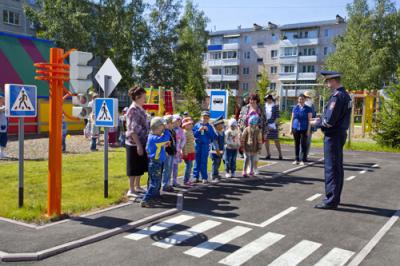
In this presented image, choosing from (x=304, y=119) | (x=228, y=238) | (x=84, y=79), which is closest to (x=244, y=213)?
(x=228, y=238)

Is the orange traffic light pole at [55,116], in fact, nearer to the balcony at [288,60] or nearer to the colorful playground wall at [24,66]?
the colorful playground wall at [24,66]

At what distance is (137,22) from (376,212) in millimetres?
40571

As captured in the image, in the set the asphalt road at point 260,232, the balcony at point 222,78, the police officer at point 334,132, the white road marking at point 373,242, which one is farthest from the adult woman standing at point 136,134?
the balcony at point 222,78

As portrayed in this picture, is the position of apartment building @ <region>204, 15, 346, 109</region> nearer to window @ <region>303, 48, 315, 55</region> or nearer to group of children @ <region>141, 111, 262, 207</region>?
window @ <region>303, 48, 315, 55</region>

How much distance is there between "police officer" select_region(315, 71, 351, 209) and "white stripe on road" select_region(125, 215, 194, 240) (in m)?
Answer: 2.55

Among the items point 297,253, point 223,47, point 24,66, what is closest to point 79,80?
point 297,253

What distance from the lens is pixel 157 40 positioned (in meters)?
45.4

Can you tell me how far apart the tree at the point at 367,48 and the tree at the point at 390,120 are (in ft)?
96.4

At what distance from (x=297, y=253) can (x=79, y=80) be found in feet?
14.0

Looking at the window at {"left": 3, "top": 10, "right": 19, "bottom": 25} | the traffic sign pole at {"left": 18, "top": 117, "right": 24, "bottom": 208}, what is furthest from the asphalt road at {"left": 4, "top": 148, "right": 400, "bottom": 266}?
the window at {"left": 3, "top": 10, "right": 19, "bottom": 25}

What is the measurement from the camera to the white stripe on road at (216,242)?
5047 mm

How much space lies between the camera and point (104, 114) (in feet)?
24.3

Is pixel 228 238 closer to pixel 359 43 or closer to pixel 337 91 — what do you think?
pixel 337 91

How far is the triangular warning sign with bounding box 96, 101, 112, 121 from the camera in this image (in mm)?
7367
